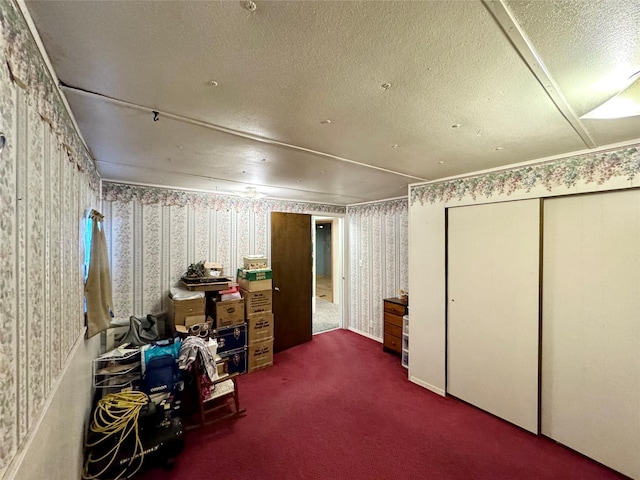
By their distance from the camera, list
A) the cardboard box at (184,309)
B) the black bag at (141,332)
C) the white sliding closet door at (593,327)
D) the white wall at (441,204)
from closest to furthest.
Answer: the white sliding closet door at (593,327), the white wall at (441,204), the black bag at (141,332), the cardboard box at (184,309)

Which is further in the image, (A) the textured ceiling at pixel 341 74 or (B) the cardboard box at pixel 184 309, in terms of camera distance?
(B) the cardboard box at pixel 184 309

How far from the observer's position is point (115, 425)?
6.03 feet

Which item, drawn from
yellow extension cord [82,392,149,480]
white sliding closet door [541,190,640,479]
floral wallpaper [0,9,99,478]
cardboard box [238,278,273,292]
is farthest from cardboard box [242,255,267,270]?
white sliding closet door [541,190,640,479]

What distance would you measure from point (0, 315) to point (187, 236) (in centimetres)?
306

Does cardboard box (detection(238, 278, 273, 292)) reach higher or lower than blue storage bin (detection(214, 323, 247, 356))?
higher

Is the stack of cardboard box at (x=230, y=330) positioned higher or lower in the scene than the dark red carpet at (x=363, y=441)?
higher

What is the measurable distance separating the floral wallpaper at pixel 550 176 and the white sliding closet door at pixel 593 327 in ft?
0.50

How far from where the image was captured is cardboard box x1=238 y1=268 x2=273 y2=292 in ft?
11.5

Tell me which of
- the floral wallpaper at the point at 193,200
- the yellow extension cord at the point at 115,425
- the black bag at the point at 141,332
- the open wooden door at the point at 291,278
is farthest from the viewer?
the open wooden door at the point at 291,278

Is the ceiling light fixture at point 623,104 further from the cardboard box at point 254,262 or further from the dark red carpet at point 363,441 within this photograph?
the cardboard box at point 254,262

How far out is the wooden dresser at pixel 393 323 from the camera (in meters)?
3.77

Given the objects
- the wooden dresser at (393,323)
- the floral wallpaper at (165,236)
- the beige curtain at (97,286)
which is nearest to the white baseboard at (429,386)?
the wooden dresser at (393,323)

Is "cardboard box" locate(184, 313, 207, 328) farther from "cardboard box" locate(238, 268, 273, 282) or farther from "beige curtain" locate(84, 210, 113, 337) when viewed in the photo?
"beige curtain" locate(84, 210, 113, 337)

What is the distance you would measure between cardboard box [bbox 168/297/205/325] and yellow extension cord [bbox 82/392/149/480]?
0.96 m
